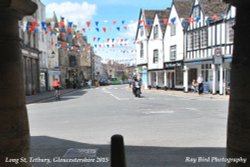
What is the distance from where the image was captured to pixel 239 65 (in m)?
2.65

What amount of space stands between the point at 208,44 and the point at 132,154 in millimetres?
22314

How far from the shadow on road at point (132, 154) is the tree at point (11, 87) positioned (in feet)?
8.84

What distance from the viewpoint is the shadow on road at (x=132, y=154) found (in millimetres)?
5574

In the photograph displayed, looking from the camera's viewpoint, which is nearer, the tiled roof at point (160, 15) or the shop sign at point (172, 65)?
the shop sign at point (172, 65)

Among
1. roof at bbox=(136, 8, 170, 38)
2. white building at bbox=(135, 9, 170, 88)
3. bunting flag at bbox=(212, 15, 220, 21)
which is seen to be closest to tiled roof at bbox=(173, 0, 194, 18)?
roof at bbox=(136, 8, 170, 38)

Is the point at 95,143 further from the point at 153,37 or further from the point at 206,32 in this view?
the point at 153,37

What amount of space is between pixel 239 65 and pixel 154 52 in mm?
36792

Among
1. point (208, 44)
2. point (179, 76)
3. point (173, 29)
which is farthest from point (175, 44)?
point (208, 44)

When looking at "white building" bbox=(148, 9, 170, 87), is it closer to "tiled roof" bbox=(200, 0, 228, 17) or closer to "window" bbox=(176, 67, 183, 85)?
"window" bbox=(176, 67, 183, 85)

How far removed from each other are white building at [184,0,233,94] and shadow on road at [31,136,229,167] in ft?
57.7

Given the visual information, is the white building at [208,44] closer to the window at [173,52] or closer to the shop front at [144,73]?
the window at [173,52]

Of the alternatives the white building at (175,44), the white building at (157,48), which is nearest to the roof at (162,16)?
the white building at (157,48)

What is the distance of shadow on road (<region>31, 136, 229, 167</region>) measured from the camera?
18.3ft

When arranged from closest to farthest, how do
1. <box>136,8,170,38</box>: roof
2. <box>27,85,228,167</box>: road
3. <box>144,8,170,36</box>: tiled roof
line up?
<box>27,85,228,167</box>: road
<box>144,8,170,36</box>: tiled roof
<box>136,8,170,38</box>: roof
